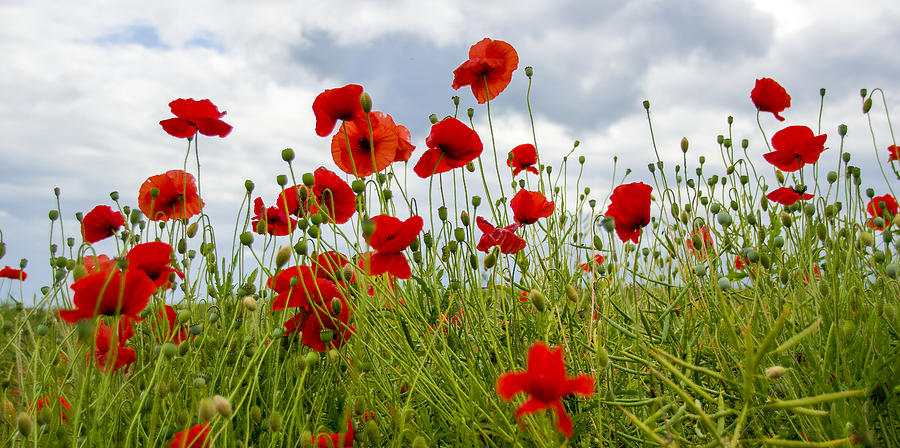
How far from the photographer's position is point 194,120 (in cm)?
171

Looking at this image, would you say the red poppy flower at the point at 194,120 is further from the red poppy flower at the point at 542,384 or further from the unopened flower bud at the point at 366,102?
the red poppy flower at the point at 542,384

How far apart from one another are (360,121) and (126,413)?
106 cm

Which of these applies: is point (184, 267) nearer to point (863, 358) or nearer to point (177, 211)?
point (177, 211)

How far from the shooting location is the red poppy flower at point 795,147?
185 centimetres

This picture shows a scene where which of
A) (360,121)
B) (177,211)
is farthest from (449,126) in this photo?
(177,211)

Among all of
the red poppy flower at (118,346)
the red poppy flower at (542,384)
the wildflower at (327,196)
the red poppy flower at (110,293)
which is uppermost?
the wildflower at (327,196)

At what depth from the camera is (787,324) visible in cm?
166

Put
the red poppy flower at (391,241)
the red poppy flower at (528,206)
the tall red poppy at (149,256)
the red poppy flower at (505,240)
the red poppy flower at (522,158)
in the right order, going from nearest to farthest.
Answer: the tall red poppy at (149,256) < the red poppy flower at (391,241) < the red poppy flower at (505,240) < the red poppy flower at (528,206) < the red poppy flower at (522,158)

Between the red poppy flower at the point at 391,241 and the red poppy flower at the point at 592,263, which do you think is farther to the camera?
the red poppy flower at the point at 592,263

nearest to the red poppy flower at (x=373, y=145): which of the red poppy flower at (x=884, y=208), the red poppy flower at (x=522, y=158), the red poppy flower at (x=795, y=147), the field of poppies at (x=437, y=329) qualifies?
the field of poppies at (x=437, y=329)

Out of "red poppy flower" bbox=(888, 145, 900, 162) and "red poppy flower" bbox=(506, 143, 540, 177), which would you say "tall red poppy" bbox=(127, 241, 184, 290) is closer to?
"red poppy flower" bbox=(506, 143, 540, 177)

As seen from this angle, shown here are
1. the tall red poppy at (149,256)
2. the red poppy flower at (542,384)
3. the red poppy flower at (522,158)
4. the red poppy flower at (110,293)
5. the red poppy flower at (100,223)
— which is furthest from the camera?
the red poppy flower at (522,158)

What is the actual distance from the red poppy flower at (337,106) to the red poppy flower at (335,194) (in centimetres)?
12

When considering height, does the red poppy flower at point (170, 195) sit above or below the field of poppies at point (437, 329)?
above
